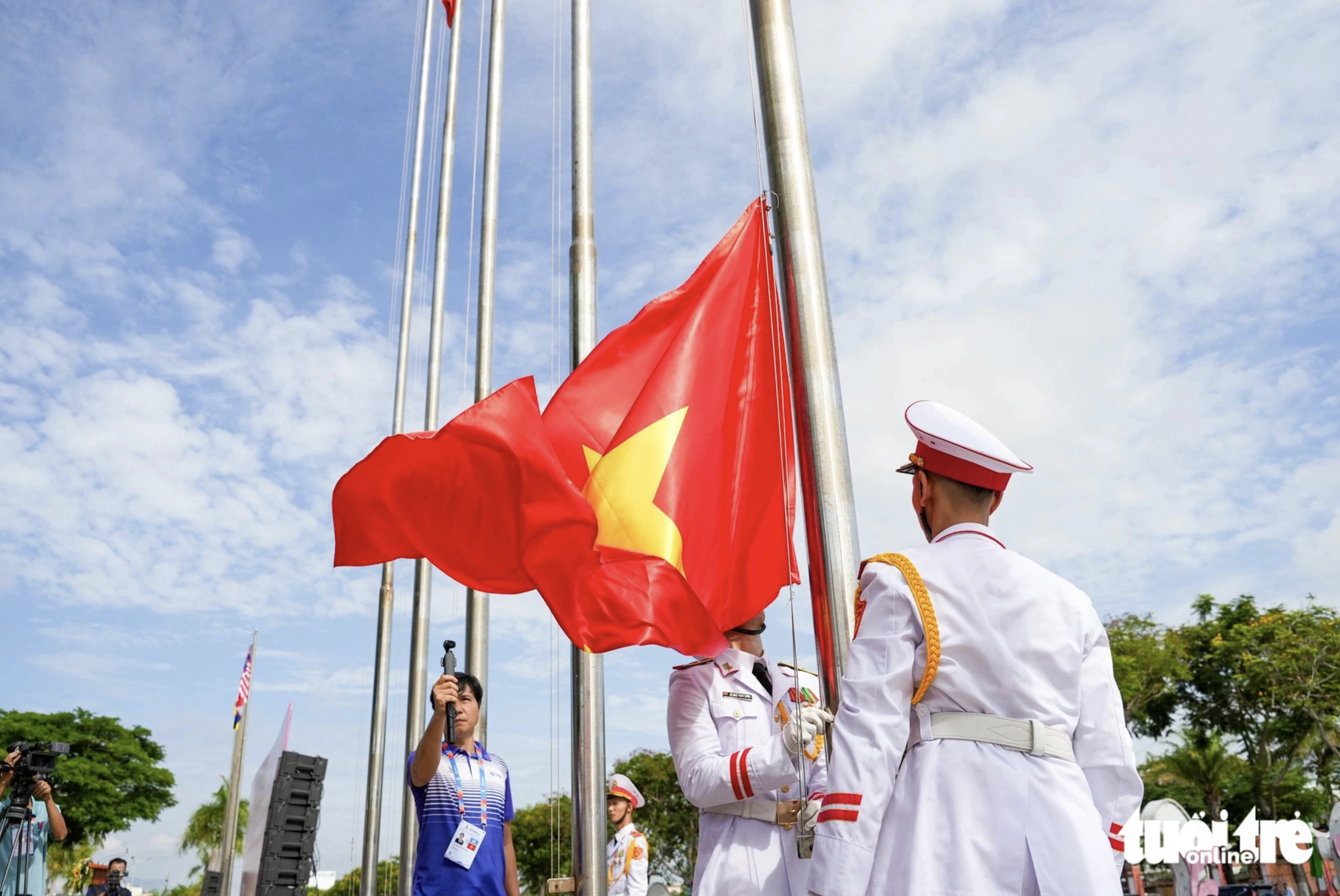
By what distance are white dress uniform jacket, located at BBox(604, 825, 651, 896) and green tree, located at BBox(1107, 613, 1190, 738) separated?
68.0 feet

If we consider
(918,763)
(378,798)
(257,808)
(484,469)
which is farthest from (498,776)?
(378,798)

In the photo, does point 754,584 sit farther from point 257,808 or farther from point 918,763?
point 257,808

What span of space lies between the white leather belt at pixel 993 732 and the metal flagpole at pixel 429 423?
9.55 metres

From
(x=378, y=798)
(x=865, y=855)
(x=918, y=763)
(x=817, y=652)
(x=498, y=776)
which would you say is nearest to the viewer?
(x=865, y=855)

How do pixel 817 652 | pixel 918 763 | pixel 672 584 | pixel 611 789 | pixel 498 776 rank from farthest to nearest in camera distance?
pixel 611 789 → pixel 498 776 → pixel 672 584 → pixel 817 652 → pixel 918 763

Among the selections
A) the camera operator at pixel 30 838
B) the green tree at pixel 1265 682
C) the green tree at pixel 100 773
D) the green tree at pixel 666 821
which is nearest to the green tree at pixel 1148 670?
the green tree at pixel 1265 682

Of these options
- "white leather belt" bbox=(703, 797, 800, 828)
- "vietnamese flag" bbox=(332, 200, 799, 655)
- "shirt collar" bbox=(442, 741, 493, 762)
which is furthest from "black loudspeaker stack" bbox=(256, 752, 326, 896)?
"white leather belt" bbox=(703, 797, 800, 828)

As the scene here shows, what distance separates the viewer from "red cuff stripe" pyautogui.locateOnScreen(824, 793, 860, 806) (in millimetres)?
2432

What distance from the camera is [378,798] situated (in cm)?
1480

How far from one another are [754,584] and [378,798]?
39.8 ft

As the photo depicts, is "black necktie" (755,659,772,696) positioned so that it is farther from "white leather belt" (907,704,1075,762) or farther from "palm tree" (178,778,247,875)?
"palm tree" (178,778,247,875)

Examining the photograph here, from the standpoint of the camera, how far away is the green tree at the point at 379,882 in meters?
18.6

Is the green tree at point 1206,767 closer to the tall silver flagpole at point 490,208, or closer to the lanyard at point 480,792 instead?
the tall silver flagpole at point 490,208

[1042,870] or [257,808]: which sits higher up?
[257,808]
